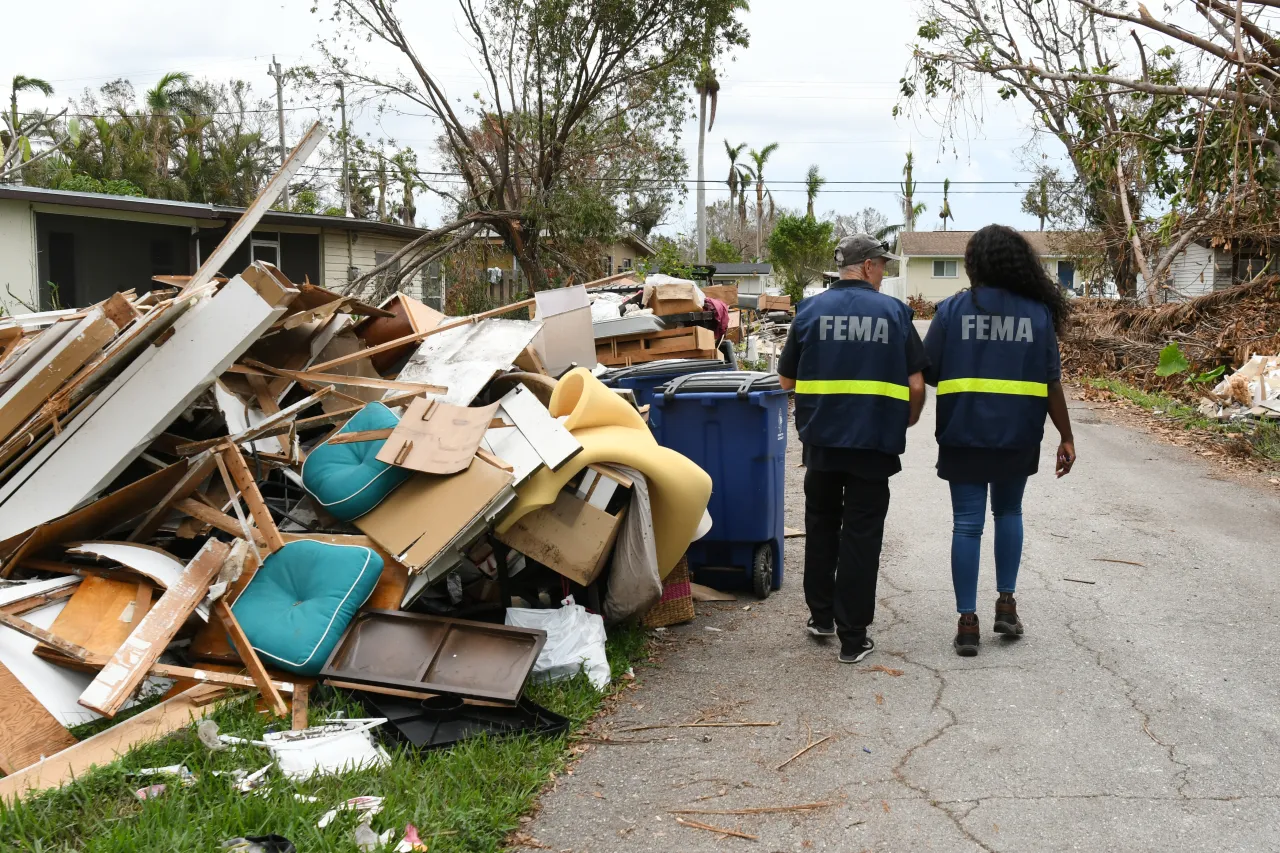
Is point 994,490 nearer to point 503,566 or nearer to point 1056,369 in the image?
point 1056,369

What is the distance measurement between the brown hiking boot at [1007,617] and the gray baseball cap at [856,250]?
5.67 feet

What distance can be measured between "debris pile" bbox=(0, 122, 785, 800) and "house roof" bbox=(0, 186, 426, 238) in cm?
1379

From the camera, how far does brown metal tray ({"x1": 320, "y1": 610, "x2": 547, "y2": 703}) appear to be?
419cm

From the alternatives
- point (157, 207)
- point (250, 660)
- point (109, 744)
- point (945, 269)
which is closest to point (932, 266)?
point (945, 269)

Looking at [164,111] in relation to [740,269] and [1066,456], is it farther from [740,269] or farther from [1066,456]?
[1066,456]

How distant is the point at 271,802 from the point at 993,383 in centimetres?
342

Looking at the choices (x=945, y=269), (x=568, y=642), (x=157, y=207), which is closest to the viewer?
(x=568, y=642)

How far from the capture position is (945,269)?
6344 centimetres

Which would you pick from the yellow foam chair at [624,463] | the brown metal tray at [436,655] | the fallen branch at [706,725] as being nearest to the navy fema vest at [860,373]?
the yellow foam chair at [624,463]

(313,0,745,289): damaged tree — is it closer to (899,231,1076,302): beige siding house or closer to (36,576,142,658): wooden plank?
(36,576,142,658): wooden plank

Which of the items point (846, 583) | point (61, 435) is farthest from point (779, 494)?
point (61, 435)

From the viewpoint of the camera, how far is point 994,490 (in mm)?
5039

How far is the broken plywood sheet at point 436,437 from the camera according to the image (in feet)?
16.2

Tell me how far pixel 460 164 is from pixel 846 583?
1744 cm
